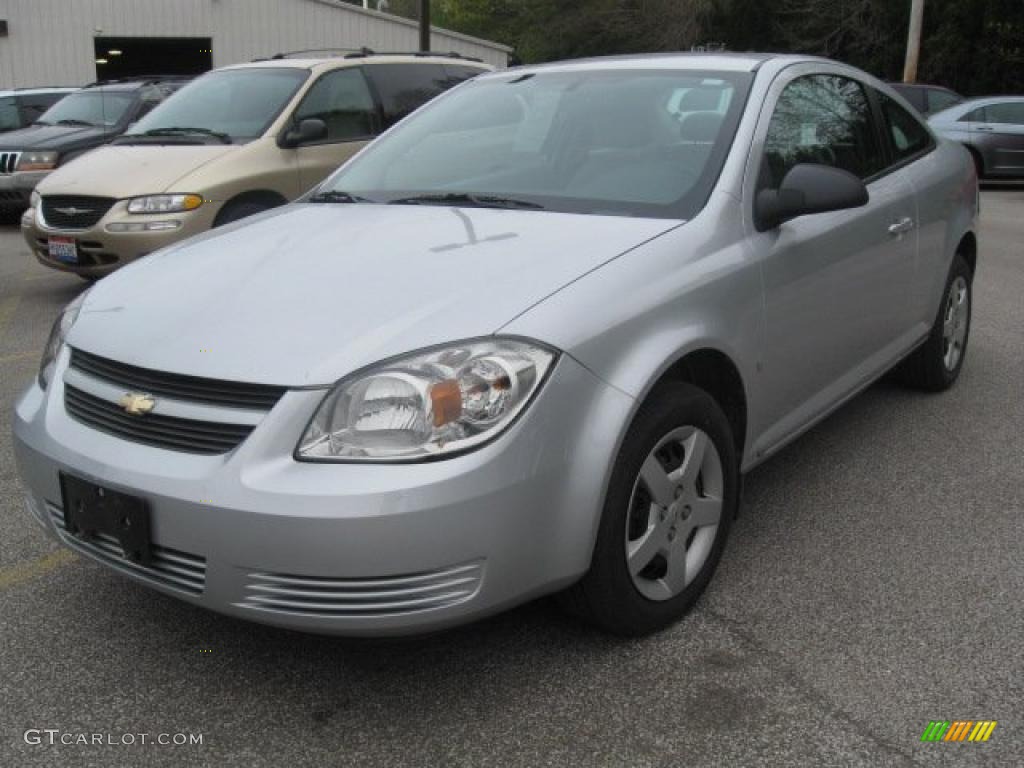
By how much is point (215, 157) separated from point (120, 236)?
2.79ft

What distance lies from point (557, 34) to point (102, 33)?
24522 millimetres

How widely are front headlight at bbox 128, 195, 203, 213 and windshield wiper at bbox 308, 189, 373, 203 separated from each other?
11.3 ft

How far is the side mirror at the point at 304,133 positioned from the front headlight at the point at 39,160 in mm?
4880

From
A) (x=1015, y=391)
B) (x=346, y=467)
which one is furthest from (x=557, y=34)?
(x=346, y=467)

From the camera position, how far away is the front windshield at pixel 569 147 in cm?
341

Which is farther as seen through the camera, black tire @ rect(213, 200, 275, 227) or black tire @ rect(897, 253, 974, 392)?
black tire @ rect(213, 200, 275, 227)

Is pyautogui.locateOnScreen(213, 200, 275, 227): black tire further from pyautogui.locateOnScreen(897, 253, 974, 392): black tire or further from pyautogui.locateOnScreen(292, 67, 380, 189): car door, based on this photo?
pyautogui.locateOnScreen(897, 253, 974, 392): black tire

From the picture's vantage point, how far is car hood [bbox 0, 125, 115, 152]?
11.5 metres

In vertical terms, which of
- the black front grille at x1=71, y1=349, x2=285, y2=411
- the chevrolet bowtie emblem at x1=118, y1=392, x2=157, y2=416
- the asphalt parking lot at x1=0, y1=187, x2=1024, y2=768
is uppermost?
the black front grille at x1=71, y1=349, x2=285, y2=411

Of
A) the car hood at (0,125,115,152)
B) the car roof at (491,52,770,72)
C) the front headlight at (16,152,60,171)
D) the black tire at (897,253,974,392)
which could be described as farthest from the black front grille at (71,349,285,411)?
the car hood at (0,125,115,152)

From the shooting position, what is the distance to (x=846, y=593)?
127 inches

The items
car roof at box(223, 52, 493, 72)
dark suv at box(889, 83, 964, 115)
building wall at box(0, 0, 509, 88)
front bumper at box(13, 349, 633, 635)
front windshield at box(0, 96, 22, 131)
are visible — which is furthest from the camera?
building wall at box(0, 0, 509, 88)

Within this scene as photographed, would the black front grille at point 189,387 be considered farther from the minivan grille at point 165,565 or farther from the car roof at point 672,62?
the car roof at point 672,62

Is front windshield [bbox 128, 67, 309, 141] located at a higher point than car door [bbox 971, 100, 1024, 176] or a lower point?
higher
